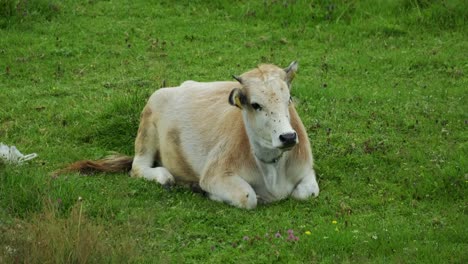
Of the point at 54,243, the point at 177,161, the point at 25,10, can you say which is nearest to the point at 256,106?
the point at 177,161

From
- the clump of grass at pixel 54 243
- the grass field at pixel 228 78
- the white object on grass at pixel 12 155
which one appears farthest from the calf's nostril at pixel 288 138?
Answer: the white object on grass at pixel 12 155

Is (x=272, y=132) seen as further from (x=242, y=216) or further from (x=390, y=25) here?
(x=390, y=25)

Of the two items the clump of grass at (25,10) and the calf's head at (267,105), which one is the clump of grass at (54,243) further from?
the clump of grass at (25,10)

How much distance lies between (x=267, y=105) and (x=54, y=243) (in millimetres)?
3032

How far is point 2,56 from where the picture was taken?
14797 millimetres

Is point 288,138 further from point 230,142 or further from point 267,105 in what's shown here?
point 230,142

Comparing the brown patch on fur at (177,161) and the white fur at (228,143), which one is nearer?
the white fur at (228,143)

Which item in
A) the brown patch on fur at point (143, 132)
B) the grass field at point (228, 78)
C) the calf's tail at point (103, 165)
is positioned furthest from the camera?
the brown patch on fur at point (143, 132)

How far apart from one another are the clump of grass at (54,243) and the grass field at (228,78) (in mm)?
13

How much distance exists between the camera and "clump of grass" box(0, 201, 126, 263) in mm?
6973

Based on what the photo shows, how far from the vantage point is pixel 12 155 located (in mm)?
10320

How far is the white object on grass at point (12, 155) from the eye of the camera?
9918mm

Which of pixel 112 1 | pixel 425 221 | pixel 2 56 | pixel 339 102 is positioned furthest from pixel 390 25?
pixel 425 221

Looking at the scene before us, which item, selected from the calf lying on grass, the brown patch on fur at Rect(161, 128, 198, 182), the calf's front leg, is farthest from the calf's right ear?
the brown patch on fur at Rect(161, 128, 198, 182)
